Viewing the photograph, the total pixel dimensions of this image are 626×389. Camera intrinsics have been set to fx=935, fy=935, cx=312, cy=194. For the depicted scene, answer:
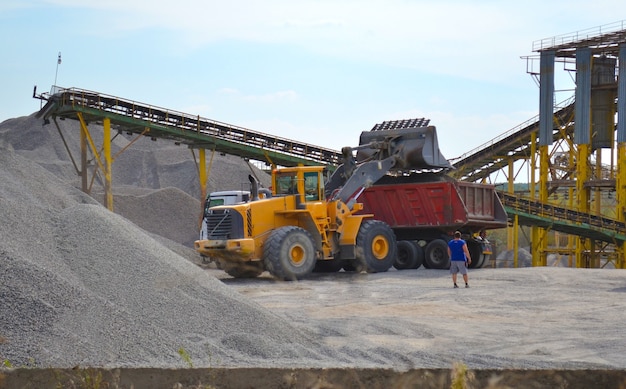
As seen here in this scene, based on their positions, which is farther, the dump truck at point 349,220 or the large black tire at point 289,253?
Result: the dump truck at point 349,220

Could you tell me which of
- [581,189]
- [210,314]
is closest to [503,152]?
[581,189]

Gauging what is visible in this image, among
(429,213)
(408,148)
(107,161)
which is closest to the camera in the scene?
(408,148)

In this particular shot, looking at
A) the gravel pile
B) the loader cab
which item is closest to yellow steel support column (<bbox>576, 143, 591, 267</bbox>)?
the loader cab

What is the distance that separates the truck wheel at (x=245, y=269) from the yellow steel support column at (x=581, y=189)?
22.4 meters

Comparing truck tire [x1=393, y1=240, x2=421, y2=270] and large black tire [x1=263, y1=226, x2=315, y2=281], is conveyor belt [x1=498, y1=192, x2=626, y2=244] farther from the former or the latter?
large black tire [x1=263, y1=226, x2=315, y2=281]

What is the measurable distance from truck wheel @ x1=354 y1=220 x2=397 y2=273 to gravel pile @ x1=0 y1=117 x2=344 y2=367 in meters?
9.34

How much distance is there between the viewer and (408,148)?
988 inches

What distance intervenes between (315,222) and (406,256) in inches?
183

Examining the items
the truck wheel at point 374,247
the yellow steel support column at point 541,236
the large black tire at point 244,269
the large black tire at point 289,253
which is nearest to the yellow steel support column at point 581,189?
the yellow steel support column at point 541,236

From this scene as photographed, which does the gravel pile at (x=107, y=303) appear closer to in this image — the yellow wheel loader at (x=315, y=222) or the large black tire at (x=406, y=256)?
the yellow wheel loader at (x=315, y=222)

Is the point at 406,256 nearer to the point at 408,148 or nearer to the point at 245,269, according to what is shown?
the point at 408,148

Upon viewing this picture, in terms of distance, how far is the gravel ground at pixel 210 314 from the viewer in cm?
935

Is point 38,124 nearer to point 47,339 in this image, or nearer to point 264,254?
point 264,254

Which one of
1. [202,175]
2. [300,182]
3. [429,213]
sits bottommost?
[429,213]
